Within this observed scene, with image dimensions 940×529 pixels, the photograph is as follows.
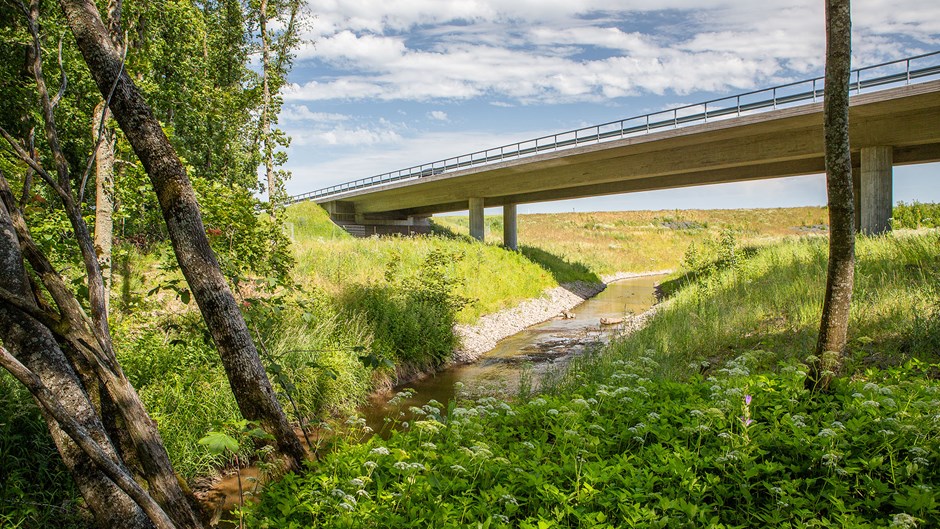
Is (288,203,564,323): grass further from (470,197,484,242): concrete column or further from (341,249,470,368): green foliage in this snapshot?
(470,197,484,242): concrete column

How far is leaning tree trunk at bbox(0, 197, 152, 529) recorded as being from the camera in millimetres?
3326

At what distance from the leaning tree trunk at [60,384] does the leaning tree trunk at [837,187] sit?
6002 mm

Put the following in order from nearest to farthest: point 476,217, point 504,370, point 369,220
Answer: point 504,370
point 476,217
point 369,220

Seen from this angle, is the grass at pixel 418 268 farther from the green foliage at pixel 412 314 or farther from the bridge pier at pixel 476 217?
the bridge pier at pixel 476 217

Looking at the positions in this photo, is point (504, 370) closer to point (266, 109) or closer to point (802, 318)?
point (802, 318)

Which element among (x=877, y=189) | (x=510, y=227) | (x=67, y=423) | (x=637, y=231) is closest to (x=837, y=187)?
(x=67, y=423)

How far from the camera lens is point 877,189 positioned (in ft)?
Answer: 65.2

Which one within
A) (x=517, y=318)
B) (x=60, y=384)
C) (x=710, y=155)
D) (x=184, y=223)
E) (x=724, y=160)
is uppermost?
(x=710, y=155)

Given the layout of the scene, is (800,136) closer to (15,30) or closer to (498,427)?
(498,427)

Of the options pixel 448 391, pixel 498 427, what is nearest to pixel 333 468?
pixel 498 427

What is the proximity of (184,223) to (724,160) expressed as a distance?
76.4ft

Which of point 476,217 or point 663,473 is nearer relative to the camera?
point 663,473

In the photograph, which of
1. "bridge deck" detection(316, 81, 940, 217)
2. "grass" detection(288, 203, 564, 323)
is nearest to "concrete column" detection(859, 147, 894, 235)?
"bridge deck" detection(316, 81, 940, 217)

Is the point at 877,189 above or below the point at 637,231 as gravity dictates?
above
